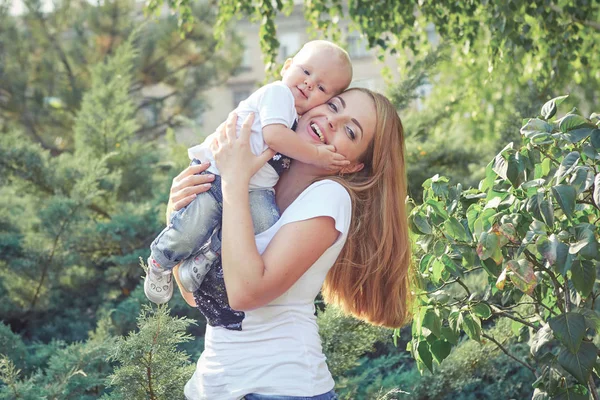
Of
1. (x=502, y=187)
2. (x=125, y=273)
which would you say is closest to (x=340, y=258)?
(x=502, y=187)

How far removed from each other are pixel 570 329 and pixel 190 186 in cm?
101

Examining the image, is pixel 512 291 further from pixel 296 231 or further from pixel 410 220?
pixel 296 231

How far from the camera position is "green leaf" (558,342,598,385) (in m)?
1.92

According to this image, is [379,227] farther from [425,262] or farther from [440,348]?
[440,348]

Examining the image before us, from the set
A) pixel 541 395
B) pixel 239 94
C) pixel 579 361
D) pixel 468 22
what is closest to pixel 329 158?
pixel 579 361

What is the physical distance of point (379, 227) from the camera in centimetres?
192

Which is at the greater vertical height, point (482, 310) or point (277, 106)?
point (277, 106)

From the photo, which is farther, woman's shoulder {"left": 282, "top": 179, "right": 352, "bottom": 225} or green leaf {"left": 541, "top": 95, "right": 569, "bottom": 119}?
green leaf {"left": 541, "top": 95, "right": 569, "bottom": 119}

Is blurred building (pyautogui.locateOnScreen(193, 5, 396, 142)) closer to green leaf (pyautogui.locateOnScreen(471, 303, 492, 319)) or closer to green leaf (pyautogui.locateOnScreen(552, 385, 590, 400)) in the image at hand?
green leaf (pyautogui.locateOnScreen(471, 303, 492, 319))

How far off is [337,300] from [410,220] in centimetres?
32

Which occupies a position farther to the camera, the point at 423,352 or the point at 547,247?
the point at 423,352

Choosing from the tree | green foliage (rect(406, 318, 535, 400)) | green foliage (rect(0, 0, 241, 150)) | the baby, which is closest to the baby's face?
the baby

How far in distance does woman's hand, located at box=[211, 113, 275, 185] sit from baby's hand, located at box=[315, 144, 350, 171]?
0.12 metres

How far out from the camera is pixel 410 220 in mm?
2166
